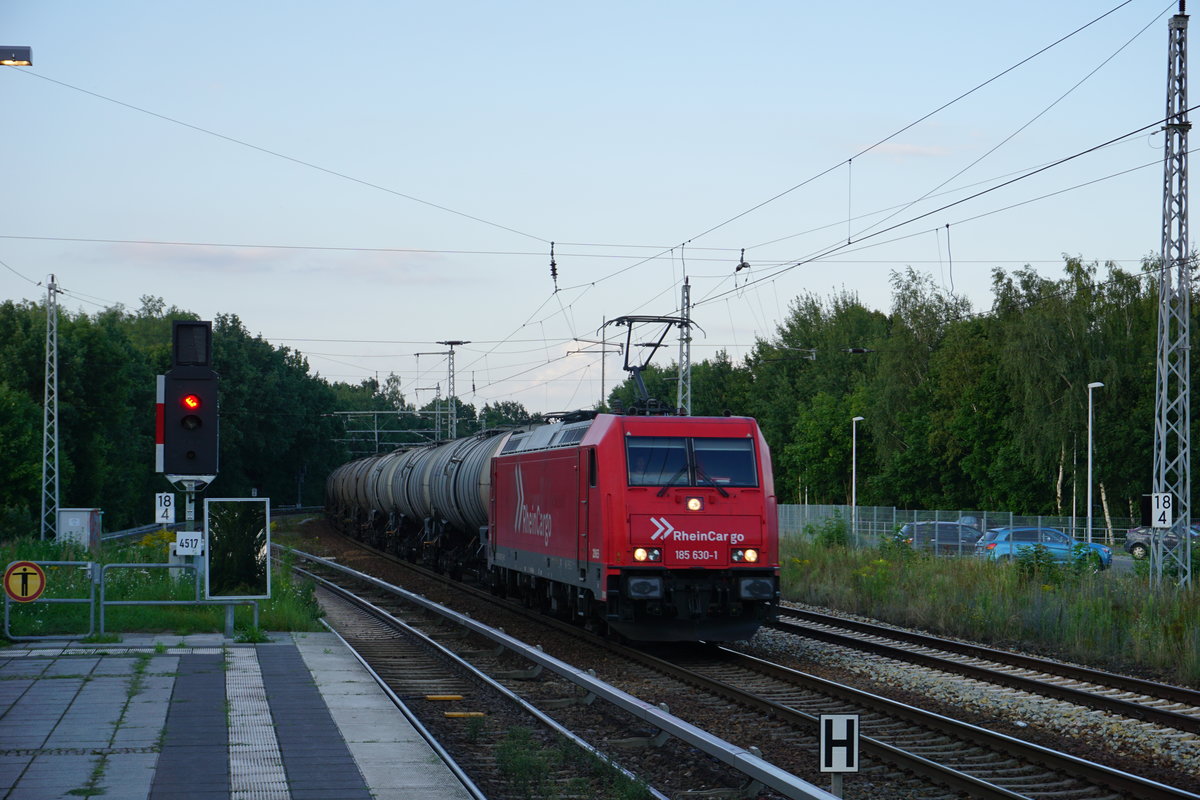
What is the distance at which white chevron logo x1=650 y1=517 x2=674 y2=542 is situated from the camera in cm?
1624

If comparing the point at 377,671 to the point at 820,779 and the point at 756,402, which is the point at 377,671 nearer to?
the point at 820,779

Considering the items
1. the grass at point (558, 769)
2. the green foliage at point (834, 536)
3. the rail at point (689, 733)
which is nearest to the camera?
the rail at point (689, 733)

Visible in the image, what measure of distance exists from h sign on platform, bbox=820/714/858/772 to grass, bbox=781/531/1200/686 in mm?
8627

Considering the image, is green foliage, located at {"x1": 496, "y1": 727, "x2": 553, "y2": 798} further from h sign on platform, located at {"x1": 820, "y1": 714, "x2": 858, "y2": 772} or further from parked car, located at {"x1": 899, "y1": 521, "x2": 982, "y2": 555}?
parked car, located at {"x1": 899, "y1": 521, "x2": 982, "y2": 555}

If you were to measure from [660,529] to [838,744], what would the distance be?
8.45 meters

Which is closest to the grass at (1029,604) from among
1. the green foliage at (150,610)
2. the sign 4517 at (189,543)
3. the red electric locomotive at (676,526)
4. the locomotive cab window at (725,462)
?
the red electric locomotive at (676,526)

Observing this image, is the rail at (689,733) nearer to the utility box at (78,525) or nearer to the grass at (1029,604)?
the grass at (1029,604)

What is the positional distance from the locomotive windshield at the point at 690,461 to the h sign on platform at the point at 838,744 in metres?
8.63

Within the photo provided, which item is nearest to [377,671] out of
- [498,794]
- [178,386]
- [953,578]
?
[178,386]

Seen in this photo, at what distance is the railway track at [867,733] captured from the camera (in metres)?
9.37

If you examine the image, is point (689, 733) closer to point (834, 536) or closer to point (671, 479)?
point (671, 479)

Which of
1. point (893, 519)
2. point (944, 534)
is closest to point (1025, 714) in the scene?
point (944, 534)

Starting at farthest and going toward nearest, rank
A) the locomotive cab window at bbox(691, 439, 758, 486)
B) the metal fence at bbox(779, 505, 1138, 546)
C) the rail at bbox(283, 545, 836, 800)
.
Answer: the metal fence at bbox(779, 505, 1138, 546), the locomotive cab window at bbox(691, 439, 758, 486), the rail at bbox(283, 545, 836, 800)

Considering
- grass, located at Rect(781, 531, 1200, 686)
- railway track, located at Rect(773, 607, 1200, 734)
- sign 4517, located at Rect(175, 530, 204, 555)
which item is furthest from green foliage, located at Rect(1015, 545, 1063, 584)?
sign 4517, located at Rect(175, 530, 204, 555)
